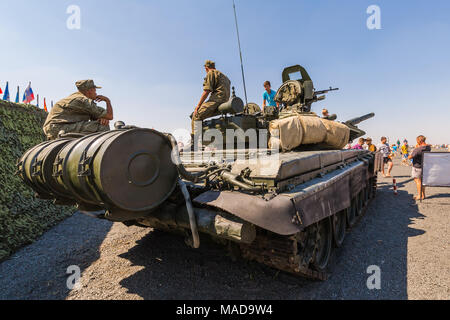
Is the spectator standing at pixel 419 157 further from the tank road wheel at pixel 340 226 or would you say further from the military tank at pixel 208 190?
the military tank at pixel 208 190

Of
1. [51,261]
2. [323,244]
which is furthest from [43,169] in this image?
[323,244]

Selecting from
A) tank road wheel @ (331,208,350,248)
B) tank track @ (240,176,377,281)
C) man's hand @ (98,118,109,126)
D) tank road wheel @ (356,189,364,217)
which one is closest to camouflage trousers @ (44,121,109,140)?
man's hand @ (98,118,109,126)

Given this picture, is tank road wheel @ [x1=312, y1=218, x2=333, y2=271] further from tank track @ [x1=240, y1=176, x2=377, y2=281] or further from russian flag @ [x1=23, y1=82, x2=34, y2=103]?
russian flag @ [x1=23, y1=82, x2=34, y2=103]

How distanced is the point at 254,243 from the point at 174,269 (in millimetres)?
1333

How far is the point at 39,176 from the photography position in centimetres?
280

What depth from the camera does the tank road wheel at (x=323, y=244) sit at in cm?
319

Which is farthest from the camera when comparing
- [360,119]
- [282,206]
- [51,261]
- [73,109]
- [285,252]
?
[360,119]

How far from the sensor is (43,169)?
2699 millimetres

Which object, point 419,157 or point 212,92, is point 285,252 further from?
point 419,157

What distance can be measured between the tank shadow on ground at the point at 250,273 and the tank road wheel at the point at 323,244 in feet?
0.48

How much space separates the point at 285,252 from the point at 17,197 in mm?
5079

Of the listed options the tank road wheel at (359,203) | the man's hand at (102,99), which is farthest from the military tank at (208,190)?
the tank road wheel at (359,203)

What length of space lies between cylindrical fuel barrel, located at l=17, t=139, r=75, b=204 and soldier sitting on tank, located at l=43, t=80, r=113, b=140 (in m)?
0.60
